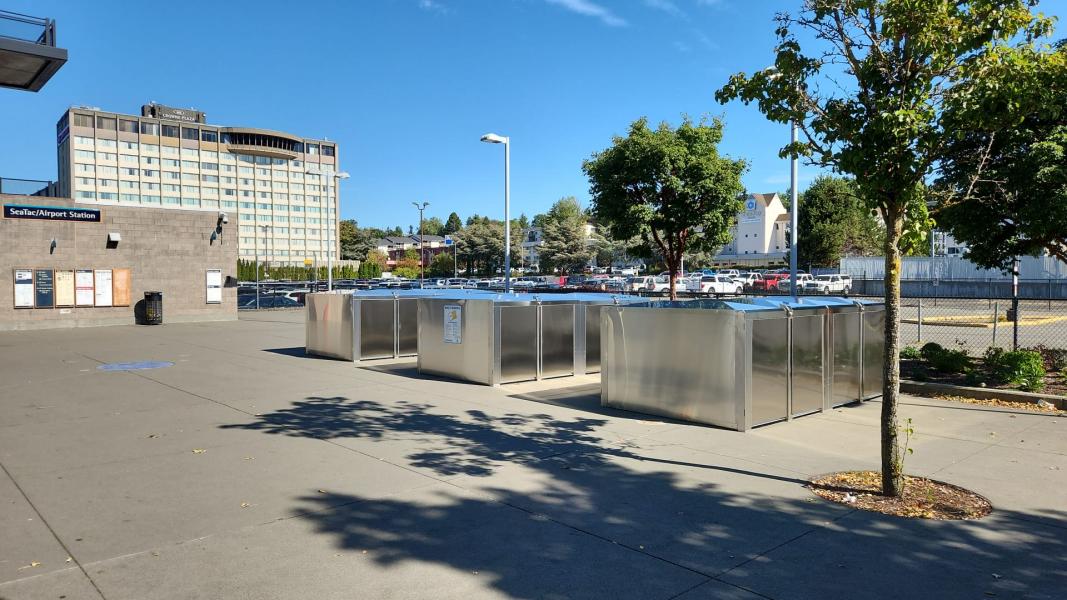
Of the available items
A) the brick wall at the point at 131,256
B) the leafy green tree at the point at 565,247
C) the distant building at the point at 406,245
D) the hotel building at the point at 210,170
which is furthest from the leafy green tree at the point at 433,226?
the brick wall at the point at 131,256

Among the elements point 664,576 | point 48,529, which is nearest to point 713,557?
point 664,576

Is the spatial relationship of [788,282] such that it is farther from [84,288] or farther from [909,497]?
[909,497]

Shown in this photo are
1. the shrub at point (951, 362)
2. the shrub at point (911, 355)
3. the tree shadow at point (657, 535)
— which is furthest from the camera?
the shrub at point (911, 355)

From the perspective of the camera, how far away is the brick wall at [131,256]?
22.9 metres

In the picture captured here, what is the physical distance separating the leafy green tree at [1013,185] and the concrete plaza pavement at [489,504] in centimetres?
292

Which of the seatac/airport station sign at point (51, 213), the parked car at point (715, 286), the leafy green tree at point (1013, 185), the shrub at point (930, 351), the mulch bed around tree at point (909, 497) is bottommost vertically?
the mulch bed around tree at point (909, 497)

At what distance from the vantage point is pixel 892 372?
5480 mm

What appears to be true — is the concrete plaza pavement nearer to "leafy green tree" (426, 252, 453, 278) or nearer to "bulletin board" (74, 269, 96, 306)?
"bulletin board" (74, 269, 96, 306)

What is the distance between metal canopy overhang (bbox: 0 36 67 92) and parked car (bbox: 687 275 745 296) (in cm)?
3931

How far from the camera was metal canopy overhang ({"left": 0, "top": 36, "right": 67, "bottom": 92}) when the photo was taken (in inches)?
558

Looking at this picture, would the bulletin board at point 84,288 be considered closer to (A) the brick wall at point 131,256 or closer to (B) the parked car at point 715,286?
(A) the brick wall at point 131,256

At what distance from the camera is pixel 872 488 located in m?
5.73

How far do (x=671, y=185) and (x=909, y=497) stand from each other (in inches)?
509

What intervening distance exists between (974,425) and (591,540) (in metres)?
6.05
